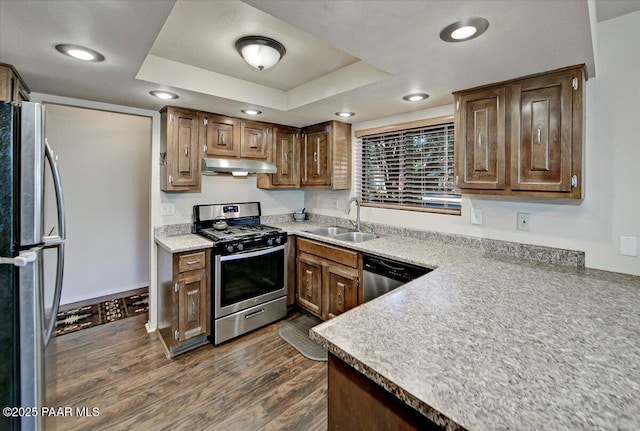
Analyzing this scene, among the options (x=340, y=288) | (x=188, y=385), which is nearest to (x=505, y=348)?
(x=340, y=288)

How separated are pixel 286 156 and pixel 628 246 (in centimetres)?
297

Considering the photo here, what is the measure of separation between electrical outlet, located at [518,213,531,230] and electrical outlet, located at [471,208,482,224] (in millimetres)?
276

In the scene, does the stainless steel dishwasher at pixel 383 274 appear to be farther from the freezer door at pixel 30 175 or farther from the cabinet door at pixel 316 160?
the freezer door at pixel 30 175

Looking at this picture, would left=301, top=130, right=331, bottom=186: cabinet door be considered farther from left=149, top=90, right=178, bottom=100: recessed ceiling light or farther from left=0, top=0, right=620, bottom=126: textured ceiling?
left=149, top=90, right=178, bottom=100: recessed ceiling light

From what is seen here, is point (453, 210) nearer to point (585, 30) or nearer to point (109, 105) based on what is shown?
point (585, 30)

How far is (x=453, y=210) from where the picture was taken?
255 cm

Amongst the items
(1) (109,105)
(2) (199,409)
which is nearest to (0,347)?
(2) (199,409)

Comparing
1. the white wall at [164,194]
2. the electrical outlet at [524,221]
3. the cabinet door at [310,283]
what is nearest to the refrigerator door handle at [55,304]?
the white wall at [164,194]

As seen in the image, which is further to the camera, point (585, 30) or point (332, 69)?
point (332, 69)

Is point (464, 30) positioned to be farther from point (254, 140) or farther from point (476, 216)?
point (254, 140)

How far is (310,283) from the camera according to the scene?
122 inches

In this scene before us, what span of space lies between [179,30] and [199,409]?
233 cm

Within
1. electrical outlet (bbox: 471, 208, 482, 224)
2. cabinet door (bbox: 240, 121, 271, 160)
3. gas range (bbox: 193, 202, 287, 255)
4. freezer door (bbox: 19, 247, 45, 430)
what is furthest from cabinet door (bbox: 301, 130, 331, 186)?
freezer door (bbox: 19, 247, 45, 430)

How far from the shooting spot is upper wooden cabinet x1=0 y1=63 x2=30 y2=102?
66.9 inches
